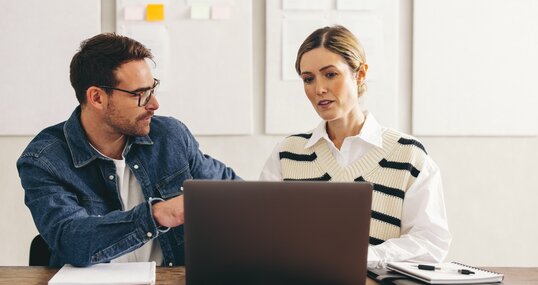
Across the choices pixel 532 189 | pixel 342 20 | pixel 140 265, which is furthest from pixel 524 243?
pixel 140 265

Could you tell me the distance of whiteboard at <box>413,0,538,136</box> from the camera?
3088 millimetres

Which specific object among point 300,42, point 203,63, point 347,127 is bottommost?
point 347,127

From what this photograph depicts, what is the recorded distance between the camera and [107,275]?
58.6 inches

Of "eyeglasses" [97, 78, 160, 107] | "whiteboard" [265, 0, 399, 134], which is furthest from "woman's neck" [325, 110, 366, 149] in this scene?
"whiteboard" [265, 0, 399, 134]

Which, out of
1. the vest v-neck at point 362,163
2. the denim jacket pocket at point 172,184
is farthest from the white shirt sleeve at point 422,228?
the denim jacket pocket at point 172,184

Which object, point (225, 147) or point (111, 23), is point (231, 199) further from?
point (111, 23)

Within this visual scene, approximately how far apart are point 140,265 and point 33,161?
0.48 metres

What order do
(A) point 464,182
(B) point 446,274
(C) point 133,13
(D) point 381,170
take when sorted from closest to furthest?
1. (B) point 446,274
2. (D) point 381,170
3. (C) point 133,13
4. (A) point 464,182

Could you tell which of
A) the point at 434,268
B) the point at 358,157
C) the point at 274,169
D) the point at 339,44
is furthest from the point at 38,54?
the point at 434,268

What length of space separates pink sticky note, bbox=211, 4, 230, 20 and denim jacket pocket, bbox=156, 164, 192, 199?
3.81 ft

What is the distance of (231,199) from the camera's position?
1.21m

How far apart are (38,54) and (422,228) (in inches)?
80.5

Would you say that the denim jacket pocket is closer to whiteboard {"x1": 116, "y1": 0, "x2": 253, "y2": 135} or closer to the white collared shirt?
the white collared shirt

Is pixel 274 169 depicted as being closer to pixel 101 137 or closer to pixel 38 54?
pixel 101 137
